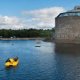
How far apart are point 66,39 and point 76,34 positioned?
5355mm

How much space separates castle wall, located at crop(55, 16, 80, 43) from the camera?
122312mm

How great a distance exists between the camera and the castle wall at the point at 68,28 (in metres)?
122

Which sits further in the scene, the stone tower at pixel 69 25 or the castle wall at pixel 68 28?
the castle wall at pixel 68 28

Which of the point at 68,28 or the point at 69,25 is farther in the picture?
the point at 68,28

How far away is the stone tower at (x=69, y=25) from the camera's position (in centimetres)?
12212

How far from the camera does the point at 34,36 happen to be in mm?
199000

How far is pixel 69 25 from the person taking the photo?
12431 centimetres

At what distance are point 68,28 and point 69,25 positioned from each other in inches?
71.6

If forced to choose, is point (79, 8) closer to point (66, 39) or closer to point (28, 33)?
point (66, 39)

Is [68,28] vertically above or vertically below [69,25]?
below

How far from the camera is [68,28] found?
125625mm

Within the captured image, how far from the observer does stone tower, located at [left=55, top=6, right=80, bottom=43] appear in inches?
4808

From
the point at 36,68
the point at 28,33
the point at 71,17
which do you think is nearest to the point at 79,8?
the point at 71,17

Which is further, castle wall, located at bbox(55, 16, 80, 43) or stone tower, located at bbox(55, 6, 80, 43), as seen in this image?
castle wall, located at bbox(55, 16, 80, 43)
